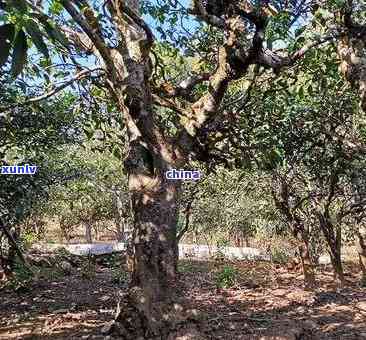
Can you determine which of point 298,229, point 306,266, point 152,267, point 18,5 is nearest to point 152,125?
point 152,267

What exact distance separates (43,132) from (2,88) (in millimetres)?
1483

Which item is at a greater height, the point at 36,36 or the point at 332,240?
the point at 36,36

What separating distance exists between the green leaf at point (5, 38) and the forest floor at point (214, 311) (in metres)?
4.03

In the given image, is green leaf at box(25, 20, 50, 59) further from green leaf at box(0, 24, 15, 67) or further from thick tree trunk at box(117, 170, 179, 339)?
thick tree trunk at box(117, 170, 179, 339)

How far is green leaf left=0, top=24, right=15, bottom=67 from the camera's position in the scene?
1693 mm

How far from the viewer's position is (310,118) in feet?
28.7

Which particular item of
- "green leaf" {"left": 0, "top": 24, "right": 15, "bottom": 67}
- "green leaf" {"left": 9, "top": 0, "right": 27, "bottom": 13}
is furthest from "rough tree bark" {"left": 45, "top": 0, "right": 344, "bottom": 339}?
"green leaf" {"left": 0, "top": 24, "right": 15, "bottom": 67}

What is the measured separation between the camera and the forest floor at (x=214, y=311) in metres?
6.27

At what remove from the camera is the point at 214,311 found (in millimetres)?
8922

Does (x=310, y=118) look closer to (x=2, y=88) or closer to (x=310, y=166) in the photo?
(x=310, y=166)

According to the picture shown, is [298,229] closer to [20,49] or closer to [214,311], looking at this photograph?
[214,311]

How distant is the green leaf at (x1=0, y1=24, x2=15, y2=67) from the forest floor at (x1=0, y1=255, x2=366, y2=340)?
4033 millimetres

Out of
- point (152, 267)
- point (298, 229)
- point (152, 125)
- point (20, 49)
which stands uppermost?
point (152, 125)

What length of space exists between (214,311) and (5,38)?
795cm
